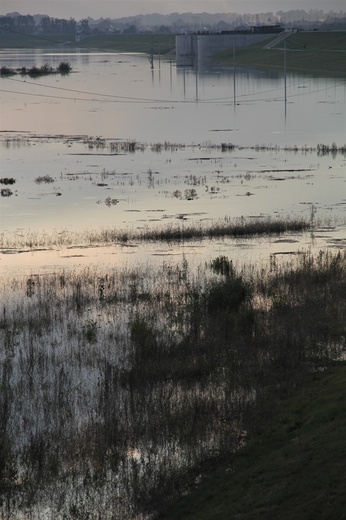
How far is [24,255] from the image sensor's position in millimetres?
22281

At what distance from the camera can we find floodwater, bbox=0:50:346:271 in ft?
87.5

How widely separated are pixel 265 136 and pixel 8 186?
58.5ft

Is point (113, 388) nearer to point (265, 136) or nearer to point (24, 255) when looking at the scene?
point (24, 255)

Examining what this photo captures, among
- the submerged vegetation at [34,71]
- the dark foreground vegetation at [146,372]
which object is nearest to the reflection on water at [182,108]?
the submerged vegetation at [34,71]

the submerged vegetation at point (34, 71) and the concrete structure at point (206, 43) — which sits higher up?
the concrete structure at point (206, 43)

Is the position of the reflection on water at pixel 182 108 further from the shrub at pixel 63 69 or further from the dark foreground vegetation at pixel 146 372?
the dark foreground vegetation at pixel 146 372

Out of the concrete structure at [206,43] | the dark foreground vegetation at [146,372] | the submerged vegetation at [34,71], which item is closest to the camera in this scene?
the dark foreground vegetation at [146,372]

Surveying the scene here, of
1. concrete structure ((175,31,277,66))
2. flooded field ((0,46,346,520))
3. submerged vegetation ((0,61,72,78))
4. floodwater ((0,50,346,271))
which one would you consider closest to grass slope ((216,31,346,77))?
concrete structure ((175,31,277,66))

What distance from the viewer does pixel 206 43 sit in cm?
13788

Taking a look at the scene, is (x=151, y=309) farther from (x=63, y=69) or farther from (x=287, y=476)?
(x=63, y=69)

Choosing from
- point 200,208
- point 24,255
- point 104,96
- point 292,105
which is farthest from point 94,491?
point 104,96

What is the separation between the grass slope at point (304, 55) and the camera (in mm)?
102750

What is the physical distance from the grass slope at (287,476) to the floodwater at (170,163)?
1097cm

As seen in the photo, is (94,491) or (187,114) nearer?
(94,491)
